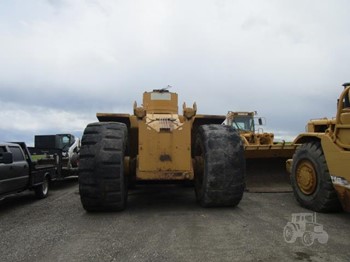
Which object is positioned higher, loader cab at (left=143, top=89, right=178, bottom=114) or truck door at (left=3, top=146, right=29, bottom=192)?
loader cab at (left=143, top=89, right=178, bottom=114)

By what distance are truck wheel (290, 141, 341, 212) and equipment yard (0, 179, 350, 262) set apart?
20 centimetres

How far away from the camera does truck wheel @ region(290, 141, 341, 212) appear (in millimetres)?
8273

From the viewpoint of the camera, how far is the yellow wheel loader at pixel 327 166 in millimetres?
7848

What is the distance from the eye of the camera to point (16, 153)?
10.9 meters

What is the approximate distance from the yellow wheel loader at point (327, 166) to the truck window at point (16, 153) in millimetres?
6685

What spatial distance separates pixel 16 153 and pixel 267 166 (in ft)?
22.6

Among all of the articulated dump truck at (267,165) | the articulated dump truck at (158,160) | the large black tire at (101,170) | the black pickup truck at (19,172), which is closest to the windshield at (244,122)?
the articulated dump truck at (267,165)

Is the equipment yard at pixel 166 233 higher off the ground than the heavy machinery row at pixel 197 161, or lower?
lower

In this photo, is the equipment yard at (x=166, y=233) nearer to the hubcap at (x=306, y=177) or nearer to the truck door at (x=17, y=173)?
the hubcap at (x=306, y=177)

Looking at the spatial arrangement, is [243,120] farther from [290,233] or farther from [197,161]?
[290,233]

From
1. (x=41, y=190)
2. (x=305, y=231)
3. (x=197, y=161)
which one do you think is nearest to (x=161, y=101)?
(x=197, y=161)

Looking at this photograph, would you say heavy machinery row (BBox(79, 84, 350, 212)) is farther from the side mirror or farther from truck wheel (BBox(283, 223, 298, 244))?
the side mirror

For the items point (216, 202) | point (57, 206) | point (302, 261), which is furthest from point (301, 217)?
point (57, 206)

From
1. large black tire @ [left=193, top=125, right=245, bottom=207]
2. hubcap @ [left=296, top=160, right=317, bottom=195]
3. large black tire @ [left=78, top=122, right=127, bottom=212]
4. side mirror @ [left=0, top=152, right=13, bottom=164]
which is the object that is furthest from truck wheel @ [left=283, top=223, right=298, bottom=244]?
side mirror @ [left=0, top=152, right=13, bottom=164]
